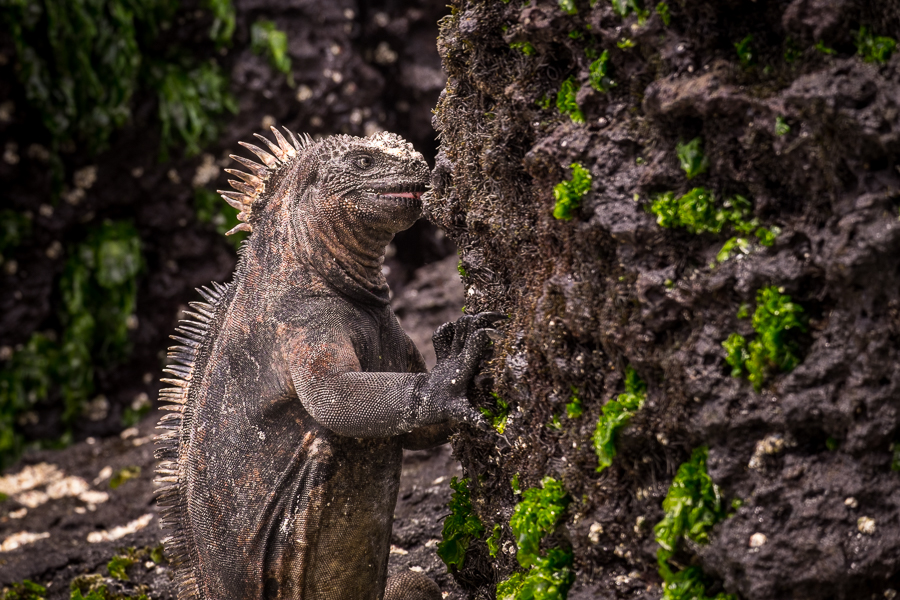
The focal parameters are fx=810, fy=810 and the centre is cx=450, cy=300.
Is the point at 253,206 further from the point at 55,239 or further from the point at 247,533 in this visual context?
the point at 55,239

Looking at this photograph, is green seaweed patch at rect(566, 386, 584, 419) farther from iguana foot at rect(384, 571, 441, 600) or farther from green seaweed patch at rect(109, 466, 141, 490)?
A: green seaweed patch at rect(109, 466, 141, 490)

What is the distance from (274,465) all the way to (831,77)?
2615 millimetres

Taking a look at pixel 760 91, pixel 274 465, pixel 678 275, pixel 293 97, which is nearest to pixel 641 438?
pixel 678 275

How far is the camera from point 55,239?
8516 mm

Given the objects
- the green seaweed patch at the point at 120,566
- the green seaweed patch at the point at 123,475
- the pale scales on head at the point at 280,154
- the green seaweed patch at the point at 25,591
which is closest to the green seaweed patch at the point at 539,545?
the pale scales on head at the point at 280,154

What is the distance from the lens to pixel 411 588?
13.0 feet

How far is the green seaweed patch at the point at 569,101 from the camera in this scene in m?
2.65

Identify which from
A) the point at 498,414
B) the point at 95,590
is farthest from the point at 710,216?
the point at 95,590

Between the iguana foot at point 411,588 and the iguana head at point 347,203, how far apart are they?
145 centimetres

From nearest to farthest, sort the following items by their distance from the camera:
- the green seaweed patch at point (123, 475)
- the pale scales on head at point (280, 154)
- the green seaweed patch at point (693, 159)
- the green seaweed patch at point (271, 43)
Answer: the green seaweed patch at point (693, 159), the pale scales on head at point (280, 154), the green seaweed patch at point (123, 475), the green seaweed patch at point (271, 43)

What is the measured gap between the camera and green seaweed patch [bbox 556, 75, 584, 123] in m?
2.65

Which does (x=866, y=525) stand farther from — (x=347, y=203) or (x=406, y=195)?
(x=347, y=203)

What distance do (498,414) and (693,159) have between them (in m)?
1.30

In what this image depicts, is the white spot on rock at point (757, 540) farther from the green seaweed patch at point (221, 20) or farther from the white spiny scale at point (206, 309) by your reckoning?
the green seaweed patch at point (221, 20)
